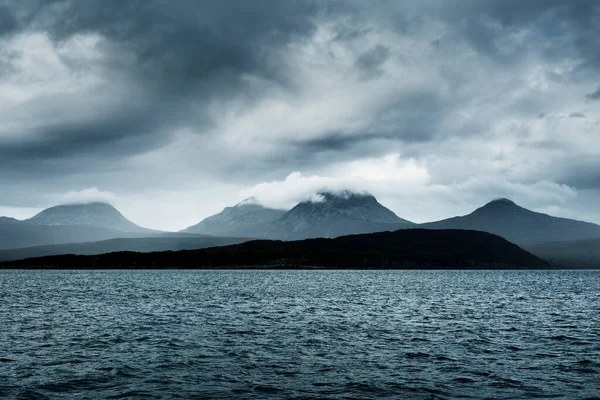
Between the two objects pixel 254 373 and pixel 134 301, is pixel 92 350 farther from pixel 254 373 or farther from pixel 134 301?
pixel 134 301

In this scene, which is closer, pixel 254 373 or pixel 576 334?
pixel 254 373

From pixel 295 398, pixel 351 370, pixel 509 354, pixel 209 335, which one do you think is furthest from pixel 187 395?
pixel 509 354

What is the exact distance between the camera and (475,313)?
78938 millimetres

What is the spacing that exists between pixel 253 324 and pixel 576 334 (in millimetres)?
38486

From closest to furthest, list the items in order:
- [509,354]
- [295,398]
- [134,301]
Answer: [295,398] → [509,354] → [134,301]

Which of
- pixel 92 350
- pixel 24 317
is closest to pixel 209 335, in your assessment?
pixel 92 350

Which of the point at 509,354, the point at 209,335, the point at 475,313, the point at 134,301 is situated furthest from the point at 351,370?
the point at 134,301

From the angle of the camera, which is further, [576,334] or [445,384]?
[576,334]

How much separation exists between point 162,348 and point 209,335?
848 cm

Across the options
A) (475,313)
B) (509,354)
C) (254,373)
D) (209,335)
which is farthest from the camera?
(475,313)

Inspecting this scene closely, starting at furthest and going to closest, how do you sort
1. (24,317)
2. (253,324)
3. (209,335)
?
1. (24,317)
2. (253,324)
3. (209,335)

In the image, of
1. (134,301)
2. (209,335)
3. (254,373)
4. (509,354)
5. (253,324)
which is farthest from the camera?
(134,301)

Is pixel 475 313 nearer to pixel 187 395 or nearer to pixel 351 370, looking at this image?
pixel 351 370

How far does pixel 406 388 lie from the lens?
3212cm
